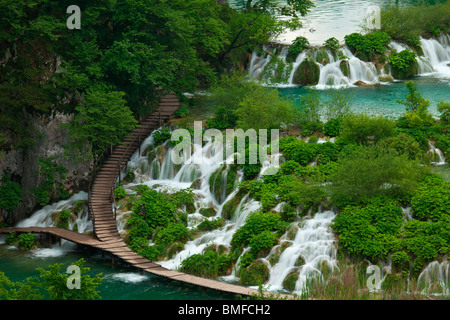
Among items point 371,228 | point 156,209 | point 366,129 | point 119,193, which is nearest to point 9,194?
point 119,193

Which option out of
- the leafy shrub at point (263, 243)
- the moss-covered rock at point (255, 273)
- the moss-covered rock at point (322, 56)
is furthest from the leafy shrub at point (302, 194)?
the moss-covered rock at point (322, 56)

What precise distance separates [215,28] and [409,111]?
1215 cm

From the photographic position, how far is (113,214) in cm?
3303

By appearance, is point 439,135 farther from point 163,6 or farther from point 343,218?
point 163,6

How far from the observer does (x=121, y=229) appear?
3234 centimetres

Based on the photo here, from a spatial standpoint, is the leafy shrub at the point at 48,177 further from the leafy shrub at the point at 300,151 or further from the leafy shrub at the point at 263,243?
the leafy shrub at the point at 263,243

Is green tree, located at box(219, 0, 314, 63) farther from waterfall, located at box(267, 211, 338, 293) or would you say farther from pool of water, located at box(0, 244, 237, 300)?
waterfall, located at box(267, 211, 338, 293)

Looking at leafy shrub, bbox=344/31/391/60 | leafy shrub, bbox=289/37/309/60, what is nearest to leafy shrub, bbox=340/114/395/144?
leafy shrub, bbox=344/31/391/60

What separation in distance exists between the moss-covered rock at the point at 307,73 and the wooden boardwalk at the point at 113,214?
10.0 metres

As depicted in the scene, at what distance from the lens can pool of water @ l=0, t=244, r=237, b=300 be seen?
87.5 ft

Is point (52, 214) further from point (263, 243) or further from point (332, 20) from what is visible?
point (332, 20)

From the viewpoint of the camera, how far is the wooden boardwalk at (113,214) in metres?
27.6
